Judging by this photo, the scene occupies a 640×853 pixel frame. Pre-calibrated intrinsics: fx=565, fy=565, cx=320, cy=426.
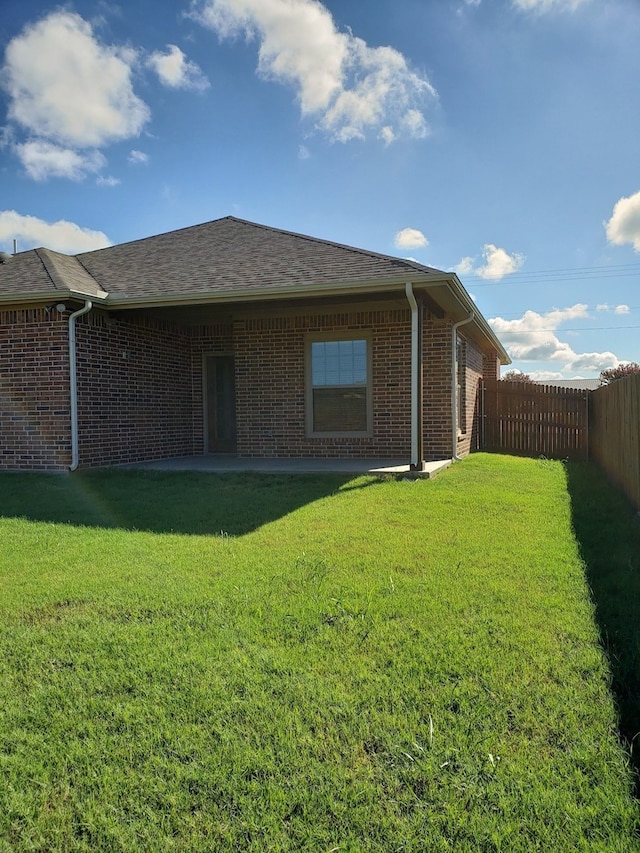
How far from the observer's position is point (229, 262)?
1010 cm

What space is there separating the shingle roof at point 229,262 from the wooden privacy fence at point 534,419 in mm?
5858

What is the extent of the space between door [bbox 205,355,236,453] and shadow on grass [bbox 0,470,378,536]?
3.41 m

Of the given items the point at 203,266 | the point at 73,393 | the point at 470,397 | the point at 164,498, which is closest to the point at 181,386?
the point at 203,266

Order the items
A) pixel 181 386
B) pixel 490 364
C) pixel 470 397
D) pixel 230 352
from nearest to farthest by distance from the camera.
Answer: pixel 181 386 < pixel 230 352 < pixel 470 397 < pixel 490 364

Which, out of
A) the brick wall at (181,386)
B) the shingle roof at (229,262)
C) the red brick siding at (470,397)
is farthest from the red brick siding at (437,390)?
the shingle roof at (229,262)

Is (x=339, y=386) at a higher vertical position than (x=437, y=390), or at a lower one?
higher

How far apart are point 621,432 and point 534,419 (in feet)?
19.2

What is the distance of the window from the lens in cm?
1022

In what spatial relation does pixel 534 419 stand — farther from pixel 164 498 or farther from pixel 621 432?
pixel 164 498

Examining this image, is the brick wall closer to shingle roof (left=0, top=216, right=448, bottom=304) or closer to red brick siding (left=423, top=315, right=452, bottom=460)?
red brick siding (left=423, top=315, right=452, bottom=460)

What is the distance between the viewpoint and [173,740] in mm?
2068

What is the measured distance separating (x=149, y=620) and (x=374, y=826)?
1.83 meters

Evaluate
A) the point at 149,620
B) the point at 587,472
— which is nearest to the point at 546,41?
the point at 587,472

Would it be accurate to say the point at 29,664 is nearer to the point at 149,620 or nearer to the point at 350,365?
the point at 149,620
